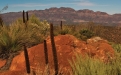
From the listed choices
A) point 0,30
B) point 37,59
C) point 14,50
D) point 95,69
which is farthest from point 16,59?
point 95,69

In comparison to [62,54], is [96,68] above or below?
above

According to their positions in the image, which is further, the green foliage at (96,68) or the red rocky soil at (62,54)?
the red rocky soil at (62,54)

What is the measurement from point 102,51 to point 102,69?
4.21m

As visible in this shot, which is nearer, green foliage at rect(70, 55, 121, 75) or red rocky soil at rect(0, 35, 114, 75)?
green foliage at rect(70, 55, 121, 75)

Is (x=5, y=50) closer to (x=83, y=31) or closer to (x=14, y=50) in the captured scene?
(x=14, y=50)

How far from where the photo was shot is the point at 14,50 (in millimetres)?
10555

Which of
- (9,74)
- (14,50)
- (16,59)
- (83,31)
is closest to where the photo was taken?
(9,74)

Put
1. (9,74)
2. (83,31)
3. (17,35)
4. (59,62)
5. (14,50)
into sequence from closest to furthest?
(9,74), (59,62), (14,50), (17,35), (83,31)

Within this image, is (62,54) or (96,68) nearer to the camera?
(96,68)

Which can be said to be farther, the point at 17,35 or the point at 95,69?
the point at 17,35

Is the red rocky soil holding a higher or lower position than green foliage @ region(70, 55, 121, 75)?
lower

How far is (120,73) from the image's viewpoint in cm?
566

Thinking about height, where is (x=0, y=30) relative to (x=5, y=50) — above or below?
above

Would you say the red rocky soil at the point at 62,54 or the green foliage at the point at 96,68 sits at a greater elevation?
the green foliage at the point at 96,68
